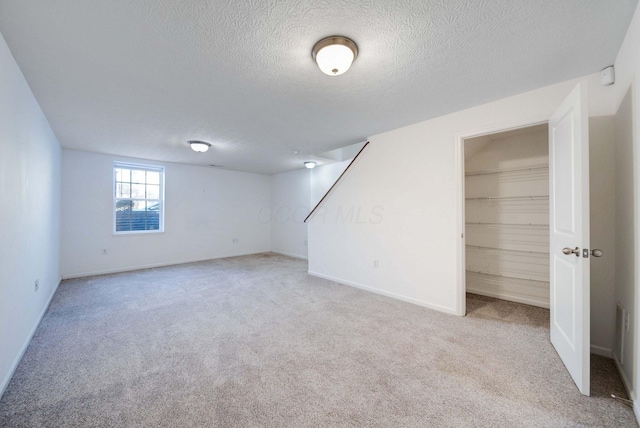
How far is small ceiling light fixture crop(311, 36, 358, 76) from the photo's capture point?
5.16 ft

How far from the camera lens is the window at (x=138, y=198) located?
15.9 ft

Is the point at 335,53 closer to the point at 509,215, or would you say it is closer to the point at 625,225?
the point at 625,225

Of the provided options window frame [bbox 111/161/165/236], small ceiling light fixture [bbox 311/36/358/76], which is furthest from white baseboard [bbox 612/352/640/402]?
window frame [bbox 111/161/165/236]

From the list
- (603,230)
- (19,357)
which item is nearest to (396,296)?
(603,230)

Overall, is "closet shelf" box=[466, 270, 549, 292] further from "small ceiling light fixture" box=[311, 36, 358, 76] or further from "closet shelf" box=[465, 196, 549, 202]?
"small ceiling light fixture" box=[311, 36, 358, 76]

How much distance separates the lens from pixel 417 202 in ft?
9.84

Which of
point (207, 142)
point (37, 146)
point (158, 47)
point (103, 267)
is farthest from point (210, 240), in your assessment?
point (158, 47)

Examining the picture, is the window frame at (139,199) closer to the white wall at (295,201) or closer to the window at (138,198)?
the window at (138,198)

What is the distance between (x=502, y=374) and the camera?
1696mm

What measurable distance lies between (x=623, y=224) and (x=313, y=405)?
2.45 metres

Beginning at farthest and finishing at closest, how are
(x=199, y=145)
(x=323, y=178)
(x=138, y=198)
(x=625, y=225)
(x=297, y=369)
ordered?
(x=323, y=178), (x=138, y=198), (x=199, y=145), (x=297, y=369), (x=625, y=225)

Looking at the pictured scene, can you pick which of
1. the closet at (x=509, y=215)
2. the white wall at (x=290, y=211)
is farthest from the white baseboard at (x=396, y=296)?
the white wall at (x=290, y=211)

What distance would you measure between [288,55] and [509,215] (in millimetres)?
3381

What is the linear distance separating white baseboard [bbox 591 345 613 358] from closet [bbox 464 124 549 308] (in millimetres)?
1059
